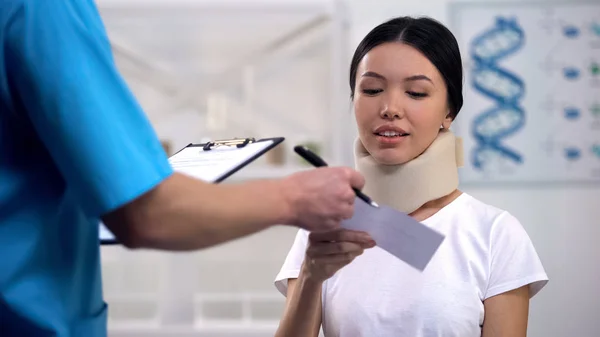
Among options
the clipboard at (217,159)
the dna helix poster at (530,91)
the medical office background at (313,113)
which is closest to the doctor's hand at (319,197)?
the clipboard at (217,159)

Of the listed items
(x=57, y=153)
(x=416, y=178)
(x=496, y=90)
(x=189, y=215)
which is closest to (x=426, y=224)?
(x=416, y=178)

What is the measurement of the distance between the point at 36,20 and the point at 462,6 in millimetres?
2795

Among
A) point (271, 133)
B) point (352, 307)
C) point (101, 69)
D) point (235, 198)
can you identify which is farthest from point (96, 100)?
point (271, 133)

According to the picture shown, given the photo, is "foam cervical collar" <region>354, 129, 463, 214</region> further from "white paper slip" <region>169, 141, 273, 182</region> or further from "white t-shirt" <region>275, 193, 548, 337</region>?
"white paper slip" <region>169, 141, 273, 182</region>

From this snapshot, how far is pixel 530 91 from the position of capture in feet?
10.6

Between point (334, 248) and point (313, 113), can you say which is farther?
point (313, 113)

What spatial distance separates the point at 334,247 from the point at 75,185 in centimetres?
50

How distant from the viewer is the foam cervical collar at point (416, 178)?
1426 mm

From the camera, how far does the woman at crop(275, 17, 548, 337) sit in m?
1.36

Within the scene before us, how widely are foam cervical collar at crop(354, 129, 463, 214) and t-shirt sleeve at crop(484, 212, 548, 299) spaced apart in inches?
5.4

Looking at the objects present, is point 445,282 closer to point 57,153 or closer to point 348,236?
point 348,236

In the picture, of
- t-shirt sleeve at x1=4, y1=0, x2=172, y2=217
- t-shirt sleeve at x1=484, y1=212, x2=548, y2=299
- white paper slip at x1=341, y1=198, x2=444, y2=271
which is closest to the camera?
t-shirt sleeve at x1=4, y1=0, x2=172, y2=217

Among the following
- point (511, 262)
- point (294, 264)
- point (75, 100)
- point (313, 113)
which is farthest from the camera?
point (313, 113)

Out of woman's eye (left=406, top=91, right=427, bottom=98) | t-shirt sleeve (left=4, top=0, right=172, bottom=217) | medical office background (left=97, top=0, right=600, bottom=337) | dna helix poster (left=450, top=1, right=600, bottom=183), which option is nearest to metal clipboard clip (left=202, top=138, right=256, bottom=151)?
t-shirt sleeve (left=4, top=0, right=172, bottom=217)
